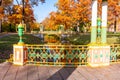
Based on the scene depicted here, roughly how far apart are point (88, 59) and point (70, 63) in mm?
850

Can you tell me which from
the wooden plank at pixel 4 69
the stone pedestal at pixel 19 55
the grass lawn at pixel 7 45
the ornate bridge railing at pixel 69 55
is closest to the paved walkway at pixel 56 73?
the wooden plank at pixel 4 69

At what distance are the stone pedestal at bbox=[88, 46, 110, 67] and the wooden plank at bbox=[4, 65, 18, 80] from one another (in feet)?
11.0

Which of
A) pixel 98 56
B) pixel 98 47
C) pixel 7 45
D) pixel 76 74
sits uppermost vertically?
pixel 98 47

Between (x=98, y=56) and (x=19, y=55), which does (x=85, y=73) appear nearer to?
(x=98, y=56)

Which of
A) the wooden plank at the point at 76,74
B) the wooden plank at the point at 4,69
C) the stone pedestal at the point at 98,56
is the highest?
the stone pedestal at the point at 98,56

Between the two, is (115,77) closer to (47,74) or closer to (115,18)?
(47,74)

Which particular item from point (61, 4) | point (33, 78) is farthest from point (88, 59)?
point (61, 4)

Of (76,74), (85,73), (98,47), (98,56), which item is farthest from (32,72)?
(98,47)

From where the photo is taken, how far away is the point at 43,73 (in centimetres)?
957

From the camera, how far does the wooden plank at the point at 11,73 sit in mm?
8810

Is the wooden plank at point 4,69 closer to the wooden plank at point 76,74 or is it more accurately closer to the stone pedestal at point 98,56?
the wooden plank at point 76,74

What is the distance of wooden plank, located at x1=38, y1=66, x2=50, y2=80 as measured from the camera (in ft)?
29.1

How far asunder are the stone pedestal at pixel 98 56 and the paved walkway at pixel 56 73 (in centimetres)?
34

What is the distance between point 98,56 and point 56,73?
98.6 inches
